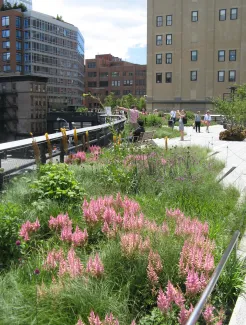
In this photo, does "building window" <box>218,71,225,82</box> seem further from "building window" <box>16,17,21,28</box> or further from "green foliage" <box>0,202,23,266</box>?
"green foliage" <box>0,202,23,266</box>

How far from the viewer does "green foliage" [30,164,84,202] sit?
19.1 ft

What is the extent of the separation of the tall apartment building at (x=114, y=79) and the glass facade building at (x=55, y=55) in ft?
23.6

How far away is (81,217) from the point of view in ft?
17.6

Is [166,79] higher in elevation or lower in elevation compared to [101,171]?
higher

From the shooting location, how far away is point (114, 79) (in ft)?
458

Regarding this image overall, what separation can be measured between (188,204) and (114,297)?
10.1 feet

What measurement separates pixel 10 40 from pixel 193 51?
2222 inches

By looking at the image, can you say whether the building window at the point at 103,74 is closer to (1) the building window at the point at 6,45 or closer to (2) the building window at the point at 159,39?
(1) the building window at the point at 6,45

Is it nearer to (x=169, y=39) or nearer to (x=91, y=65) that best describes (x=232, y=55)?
(x=169, y=39)

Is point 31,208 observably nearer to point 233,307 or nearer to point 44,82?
point 233,307

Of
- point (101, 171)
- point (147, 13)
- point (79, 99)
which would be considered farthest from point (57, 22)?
point (101, 171)

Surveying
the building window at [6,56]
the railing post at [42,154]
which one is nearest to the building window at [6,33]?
the building window at [6,56]

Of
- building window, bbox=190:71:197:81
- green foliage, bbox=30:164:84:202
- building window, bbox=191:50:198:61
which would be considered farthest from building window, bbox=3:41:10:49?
green foliage, bbox=30:164:84:202

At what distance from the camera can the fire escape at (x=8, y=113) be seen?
92188mm
